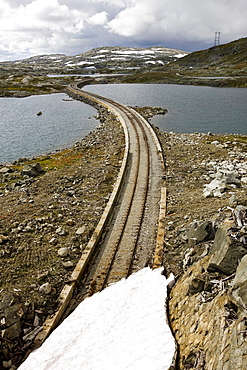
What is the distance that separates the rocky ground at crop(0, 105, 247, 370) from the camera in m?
12.3

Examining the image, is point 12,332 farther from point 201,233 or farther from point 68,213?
point 68,213

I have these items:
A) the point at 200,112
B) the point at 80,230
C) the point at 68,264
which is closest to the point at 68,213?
the point at 80,230

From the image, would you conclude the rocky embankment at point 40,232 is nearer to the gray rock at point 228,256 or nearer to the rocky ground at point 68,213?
the rocky ground at point 68,213

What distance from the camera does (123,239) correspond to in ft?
54.2

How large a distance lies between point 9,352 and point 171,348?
20.9 ft

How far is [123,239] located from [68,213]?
5.13m

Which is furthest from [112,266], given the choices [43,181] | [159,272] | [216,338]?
[43,181]

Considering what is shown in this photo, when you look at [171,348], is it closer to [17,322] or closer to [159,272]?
[159,272]

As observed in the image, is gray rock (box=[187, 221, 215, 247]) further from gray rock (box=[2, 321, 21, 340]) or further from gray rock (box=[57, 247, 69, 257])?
gray rock (box=[2, 321, 21, 340])

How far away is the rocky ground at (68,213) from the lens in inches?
484

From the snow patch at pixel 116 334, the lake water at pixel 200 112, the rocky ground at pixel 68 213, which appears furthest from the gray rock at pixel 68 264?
the lake water at pixel 200 112

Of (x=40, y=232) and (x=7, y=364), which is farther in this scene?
(x=40, y=232)

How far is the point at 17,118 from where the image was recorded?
226 feet

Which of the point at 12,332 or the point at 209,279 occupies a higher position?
the point at 209,279
